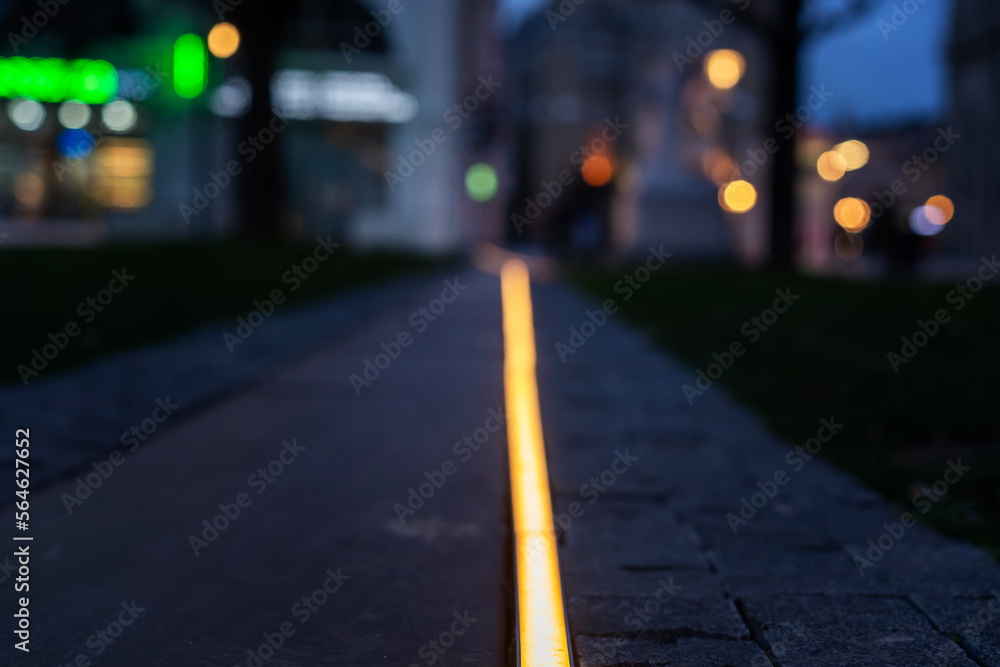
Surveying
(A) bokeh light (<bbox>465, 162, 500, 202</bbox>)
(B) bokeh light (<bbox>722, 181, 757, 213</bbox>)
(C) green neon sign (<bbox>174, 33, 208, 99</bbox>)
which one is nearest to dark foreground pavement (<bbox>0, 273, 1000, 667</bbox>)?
(C) green neon sign (<bbox>174, 33, 208, 99</bbox>)

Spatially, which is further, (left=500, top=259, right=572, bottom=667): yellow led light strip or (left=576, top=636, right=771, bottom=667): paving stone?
(left=500, top=259, right=572, bottom=667): yellow led light strip

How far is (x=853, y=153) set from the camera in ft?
189

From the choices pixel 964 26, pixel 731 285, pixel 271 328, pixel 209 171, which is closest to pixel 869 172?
pixel 964 26

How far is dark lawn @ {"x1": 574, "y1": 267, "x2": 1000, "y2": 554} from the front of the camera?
469cm

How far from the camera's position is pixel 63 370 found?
298 inches

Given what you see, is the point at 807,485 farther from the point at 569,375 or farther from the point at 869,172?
the point at 869,172

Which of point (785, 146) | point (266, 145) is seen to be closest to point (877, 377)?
point (785, 146)

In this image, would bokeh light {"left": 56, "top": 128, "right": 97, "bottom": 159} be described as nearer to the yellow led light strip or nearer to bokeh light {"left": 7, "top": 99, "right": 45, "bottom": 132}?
bokeh light {"left": 7, "top": 99, "right": 45, "bottom": 132}

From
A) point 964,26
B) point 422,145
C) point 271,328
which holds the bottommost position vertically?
point 271,328

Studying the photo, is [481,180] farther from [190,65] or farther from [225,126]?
[190,65]

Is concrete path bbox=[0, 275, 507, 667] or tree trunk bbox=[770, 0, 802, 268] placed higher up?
tree trunk bbox=[770, 0, 802, 268]

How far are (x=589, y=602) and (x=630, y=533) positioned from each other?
82 centimetres

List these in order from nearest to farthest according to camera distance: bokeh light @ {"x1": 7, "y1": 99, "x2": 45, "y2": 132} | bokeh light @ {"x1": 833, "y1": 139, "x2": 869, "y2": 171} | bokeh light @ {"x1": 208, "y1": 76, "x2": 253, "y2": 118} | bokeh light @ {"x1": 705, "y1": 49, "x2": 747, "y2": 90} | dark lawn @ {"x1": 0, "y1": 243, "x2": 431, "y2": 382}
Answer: dark lawn @ {"x1": 0, "y1": 243, "x2": 431, "y2": 382} → bokeh light @ {"x1": 705, "y1": 49, "x2": 747, "y2": 90} → bokeh light @ {"x1": 7, "y1": 99, "x2": 45, "y2": 132} → bokeh light @ {"x1": 208, "y1": 76, "x2": 253, "y2": 118} → bokeh light @ {"x1": 833, "y1": 139, "x2": 869, "y2": 171}

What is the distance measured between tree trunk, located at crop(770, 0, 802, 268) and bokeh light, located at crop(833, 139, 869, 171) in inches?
1415
